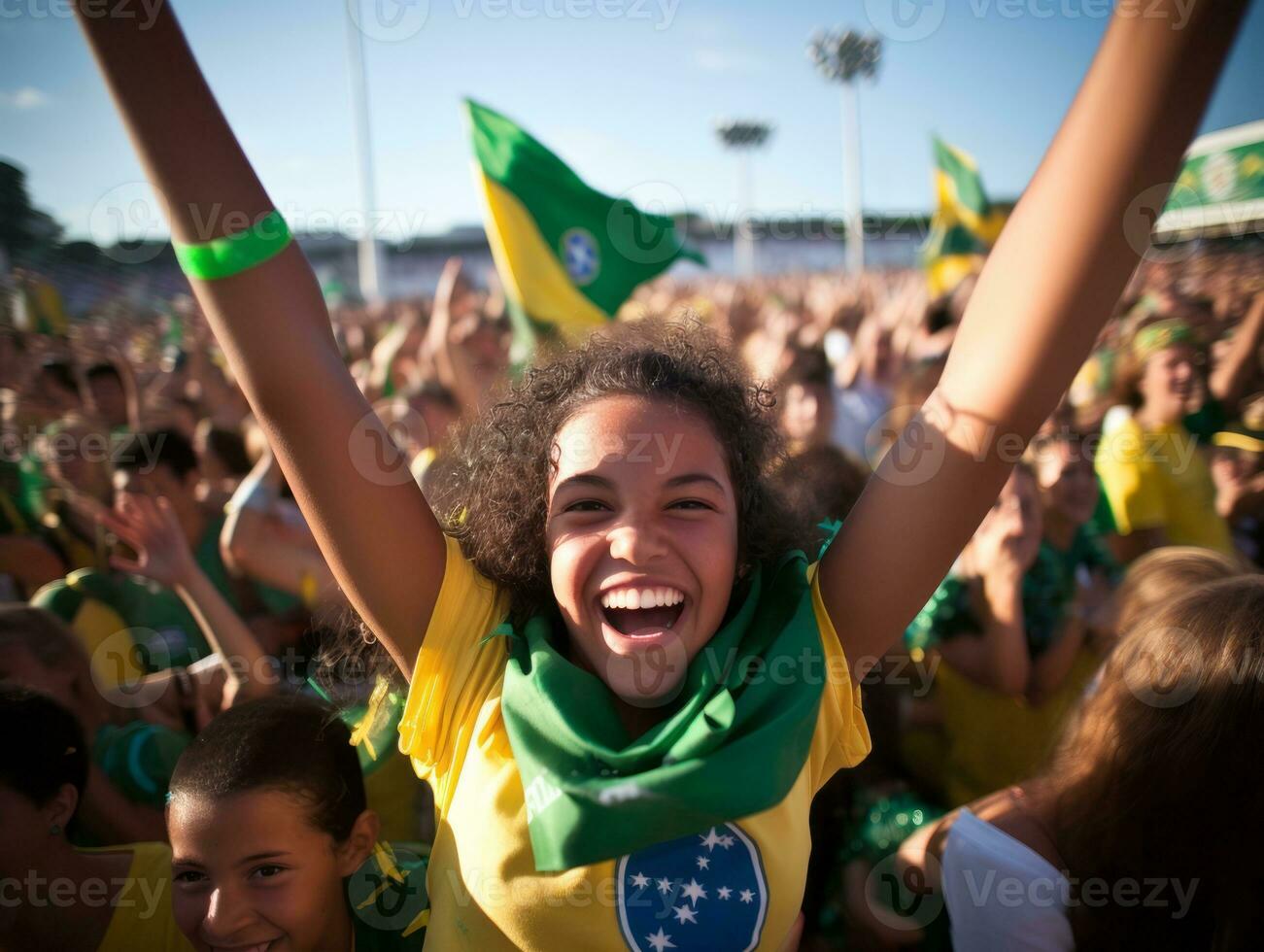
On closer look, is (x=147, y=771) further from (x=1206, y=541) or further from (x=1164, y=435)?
(x=1164, y=435)

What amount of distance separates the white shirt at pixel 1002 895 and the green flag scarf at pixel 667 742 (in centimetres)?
61

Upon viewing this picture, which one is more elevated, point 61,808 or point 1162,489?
point 1162,489

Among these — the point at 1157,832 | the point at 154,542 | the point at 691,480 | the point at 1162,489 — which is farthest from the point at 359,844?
the point at 1162,489

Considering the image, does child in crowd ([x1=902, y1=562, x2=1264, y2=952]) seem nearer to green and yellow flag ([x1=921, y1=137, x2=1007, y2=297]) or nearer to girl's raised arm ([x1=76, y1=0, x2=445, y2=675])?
girl's raised arm ([x1=76, y1=0, x2=445, y2=675])

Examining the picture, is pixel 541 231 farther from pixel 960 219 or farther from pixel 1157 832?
pixel 960 219

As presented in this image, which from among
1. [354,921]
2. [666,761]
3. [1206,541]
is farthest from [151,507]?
[1206,541]

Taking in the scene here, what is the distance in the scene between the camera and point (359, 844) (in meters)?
1.76

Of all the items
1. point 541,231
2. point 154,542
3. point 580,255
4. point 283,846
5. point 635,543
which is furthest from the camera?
point 580,255

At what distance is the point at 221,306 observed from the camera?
1.19 m

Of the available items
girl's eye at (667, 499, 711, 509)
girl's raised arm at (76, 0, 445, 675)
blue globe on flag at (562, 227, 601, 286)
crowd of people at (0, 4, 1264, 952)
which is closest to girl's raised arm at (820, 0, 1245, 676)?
crowd of people at (0, 4, 1264, 952)

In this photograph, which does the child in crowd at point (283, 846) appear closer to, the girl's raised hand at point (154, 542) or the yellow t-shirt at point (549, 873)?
the yellow t-shirt at point (549, 873)

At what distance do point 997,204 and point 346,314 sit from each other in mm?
10828

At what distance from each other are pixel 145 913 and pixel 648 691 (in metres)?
1.22

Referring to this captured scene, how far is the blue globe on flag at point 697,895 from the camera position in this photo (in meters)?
1.20
